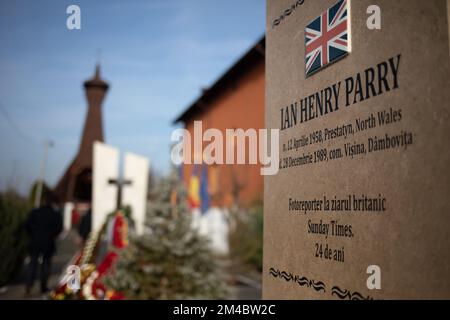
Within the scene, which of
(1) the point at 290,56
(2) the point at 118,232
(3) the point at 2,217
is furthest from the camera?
(2) the point at 118,232

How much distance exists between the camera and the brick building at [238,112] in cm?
1666

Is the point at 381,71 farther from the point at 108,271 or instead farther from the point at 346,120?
the point at 108,271

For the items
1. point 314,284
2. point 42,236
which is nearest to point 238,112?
point 42,236

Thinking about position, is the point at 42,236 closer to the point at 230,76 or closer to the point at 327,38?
the point at 327,38

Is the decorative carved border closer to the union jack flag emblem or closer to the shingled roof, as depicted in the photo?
the union jack flag emblem

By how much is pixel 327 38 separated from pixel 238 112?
55.9 feet

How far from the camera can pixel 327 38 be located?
7.95ft

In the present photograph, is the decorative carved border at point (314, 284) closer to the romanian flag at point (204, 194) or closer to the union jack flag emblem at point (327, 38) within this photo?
the union jack flag emblem at point (327, 38)

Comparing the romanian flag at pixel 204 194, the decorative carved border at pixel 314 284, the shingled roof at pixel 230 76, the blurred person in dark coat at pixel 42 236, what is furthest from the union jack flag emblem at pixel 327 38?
the romanian flag at pixel 204 194

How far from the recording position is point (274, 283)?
292 cm

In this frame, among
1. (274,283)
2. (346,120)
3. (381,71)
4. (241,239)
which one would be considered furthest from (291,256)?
(241,239)

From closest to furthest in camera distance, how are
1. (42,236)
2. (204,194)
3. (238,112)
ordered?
(42,236)
(204,194)
(238,112)

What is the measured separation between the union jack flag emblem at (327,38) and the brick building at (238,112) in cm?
1240
